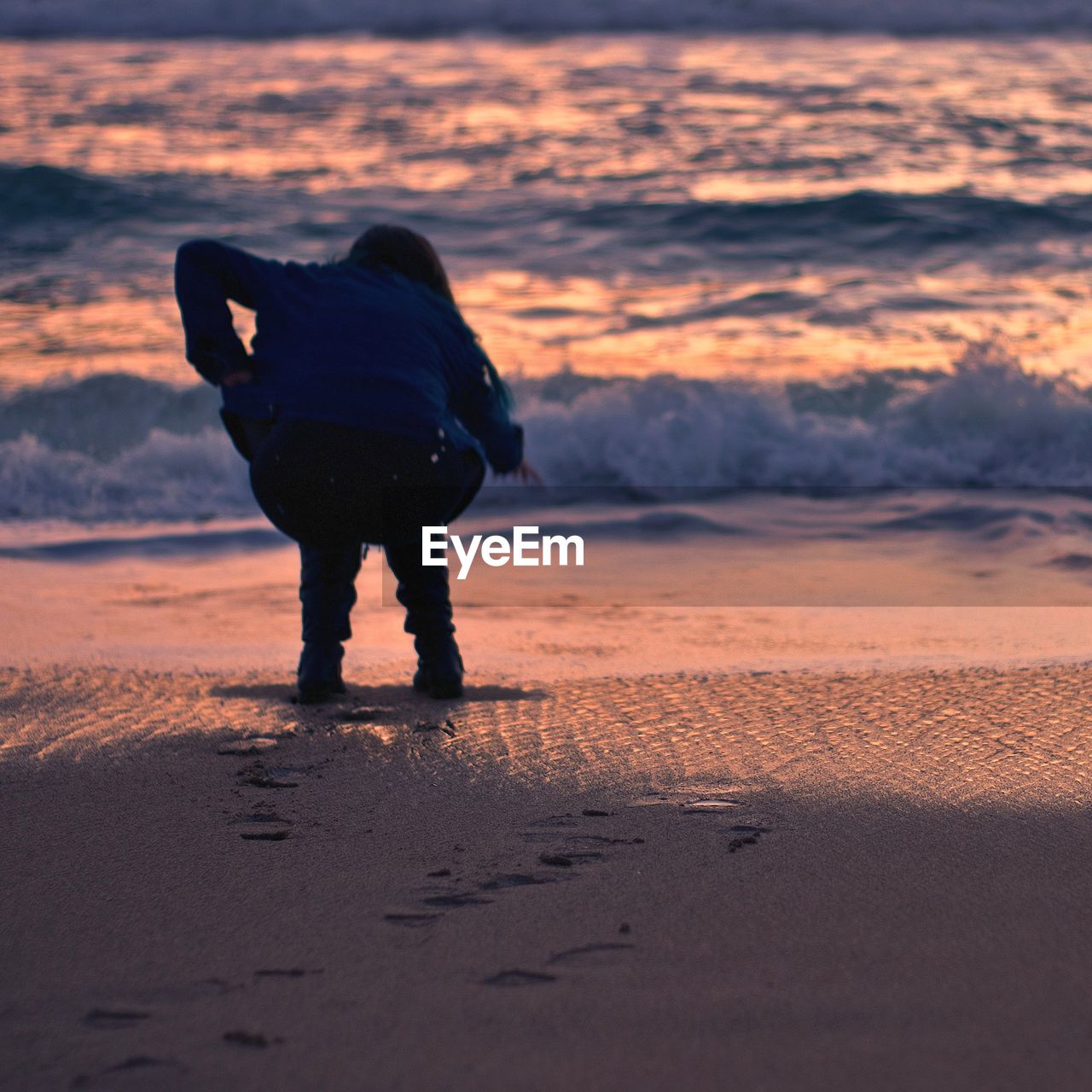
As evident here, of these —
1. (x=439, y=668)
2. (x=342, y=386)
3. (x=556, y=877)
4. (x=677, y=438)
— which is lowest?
(x=677, y=438)

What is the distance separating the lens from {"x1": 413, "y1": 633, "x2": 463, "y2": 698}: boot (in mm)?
3021

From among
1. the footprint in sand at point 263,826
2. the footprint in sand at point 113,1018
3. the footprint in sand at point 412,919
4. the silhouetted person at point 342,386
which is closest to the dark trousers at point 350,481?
the silhouetted person at point 342,386

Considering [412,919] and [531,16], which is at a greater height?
[531,16]

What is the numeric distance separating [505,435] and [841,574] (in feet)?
Answer: 7.14

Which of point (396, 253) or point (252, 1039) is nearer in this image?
point (252, 1039)

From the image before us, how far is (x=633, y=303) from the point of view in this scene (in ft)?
32.2

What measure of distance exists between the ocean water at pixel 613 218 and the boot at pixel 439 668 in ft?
11.9

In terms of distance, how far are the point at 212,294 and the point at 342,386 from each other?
344mm

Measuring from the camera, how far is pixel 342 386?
8.58 feet

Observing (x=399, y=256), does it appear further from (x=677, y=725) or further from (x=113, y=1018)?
(x=113, y=1018)

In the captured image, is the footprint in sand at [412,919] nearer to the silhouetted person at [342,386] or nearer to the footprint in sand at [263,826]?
the footprint in sand at [263,826]

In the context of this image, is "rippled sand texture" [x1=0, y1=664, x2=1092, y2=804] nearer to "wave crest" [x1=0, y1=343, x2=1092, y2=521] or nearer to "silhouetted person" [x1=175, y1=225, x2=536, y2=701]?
"silhouetted person" [x1=175, y1=225, x2=536, y2=701]

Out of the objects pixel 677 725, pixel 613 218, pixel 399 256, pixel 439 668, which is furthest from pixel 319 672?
pixel 613 218

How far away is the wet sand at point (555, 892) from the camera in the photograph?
1.38 metres
